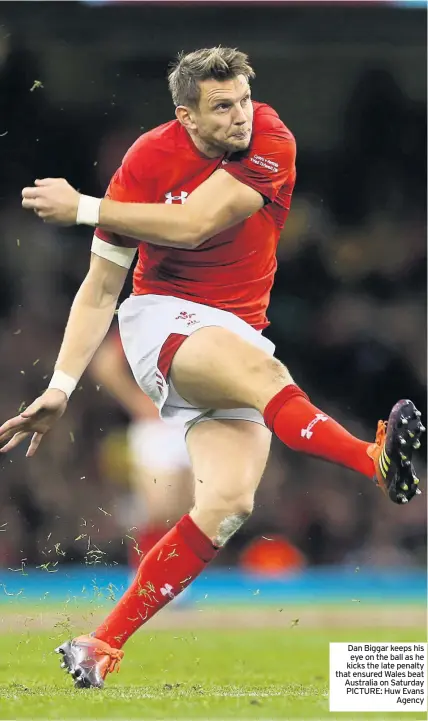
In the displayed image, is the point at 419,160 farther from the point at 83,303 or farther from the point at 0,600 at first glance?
the point at 83,303

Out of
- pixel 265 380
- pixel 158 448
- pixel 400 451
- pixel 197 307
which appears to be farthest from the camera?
pixel 158 448

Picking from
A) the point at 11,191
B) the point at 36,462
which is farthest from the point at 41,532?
the point at 11,191

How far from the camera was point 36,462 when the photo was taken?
9805mm

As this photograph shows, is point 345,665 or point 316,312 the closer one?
point 345,665

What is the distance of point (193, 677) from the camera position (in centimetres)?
520

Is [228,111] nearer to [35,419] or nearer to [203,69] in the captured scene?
[203,69]

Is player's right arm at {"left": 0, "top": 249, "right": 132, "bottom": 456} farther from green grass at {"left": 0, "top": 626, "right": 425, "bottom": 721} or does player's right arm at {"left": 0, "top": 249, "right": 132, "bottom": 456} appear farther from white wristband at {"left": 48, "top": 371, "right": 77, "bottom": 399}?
green grass at {"left": 0, "top": 626, "right": 425, "bottom": 721}

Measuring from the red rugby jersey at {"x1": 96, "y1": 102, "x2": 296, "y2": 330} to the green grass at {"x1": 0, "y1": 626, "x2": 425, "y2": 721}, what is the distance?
1.53 meters

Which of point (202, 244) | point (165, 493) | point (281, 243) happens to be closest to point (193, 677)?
point (202, 244)

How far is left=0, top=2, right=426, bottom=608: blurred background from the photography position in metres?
9.59

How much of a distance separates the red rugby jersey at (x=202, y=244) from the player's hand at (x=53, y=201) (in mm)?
621

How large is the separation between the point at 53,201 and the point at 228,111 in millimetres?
831

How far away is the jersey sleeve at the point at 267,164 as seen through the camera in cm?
436

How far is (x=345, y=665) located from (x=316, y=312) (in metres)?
6.21
